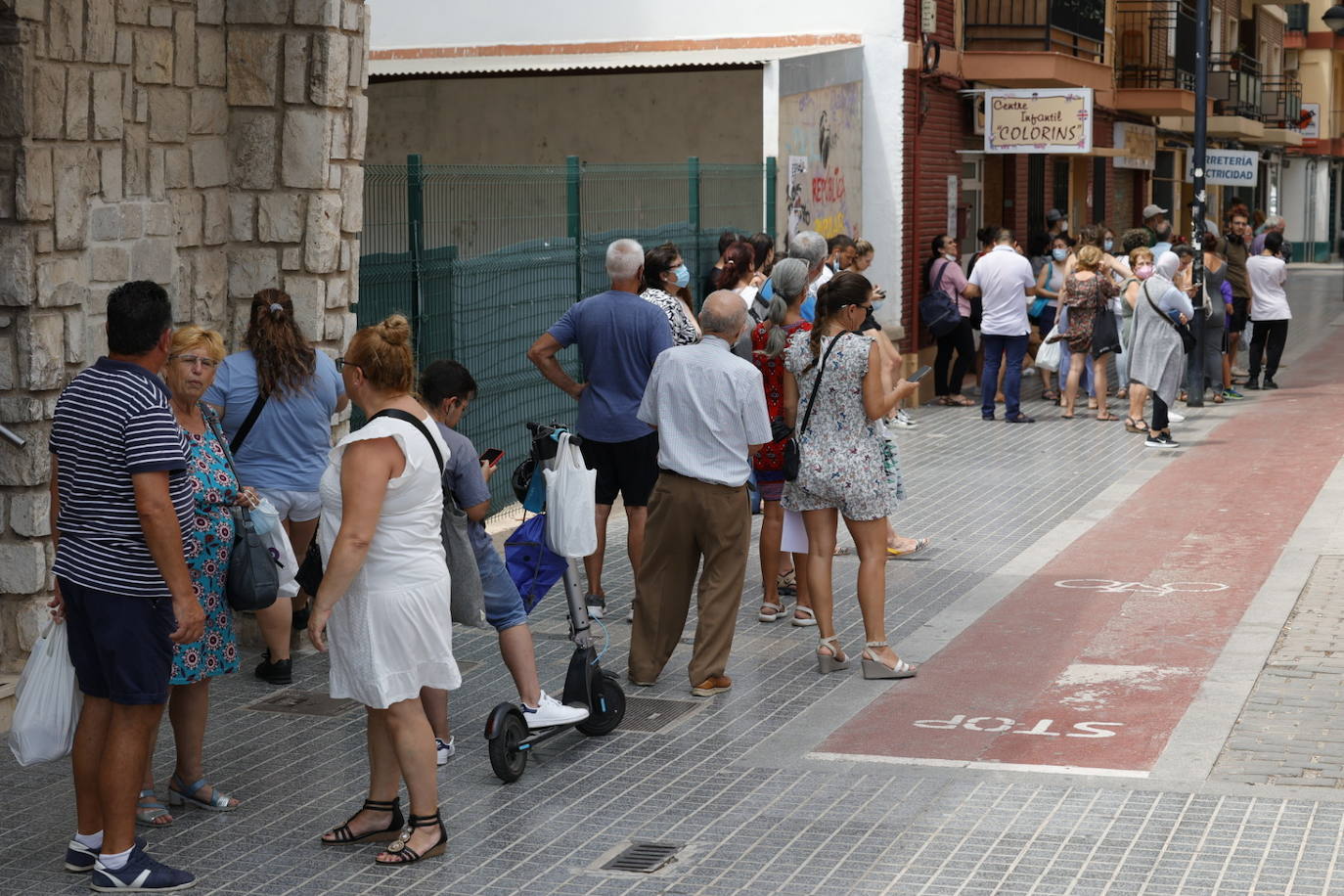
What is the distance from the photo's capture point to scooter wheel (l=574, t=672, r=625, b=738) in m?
7.28

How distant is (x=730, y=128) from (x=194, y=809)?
14708mm

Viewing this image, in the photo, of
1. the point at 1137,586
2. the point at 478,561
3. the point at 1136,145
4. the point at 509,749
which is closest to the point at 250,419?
the point at 478,561

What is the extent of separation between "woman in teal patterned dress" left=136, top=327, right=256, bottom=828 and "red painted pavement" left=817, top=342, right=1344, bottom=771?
2363 mm

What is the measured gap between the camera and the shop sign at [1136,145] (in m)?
31.1

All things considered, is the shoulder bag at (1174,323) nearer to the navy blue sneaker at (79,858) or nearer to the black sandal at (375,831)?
the black sandal at (375,831)

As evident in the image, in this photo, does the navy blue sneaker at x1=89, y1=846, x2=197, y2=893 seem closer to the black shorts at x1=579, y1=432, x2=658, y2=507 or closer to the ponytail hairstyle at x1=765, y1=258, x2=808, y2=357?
the black shorts at x1=579, y1=432, x2=658, y2=507

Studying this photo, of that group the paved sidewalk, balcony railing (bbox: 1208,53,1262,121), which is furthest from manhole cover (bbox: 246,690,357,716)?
balcony railing (bbox: 1208,53,1262,121)

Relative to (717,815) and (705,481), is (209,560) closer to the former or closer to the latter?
(717,815)

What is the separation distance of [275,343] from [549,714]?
211 cm

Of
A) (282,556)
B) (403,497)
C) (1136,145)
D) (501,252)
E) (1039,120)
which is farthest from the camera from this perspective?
(1136,145)

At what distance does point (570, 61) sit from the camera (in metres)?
19.9

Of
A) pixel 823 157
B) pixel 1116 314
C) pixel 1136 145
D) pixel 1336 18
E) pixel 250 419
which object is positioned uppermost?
pixel 1336 18

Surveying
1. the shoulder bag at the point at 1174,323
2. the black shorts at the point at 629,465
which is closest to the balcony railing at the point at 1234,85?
the shoulder bag at the point at 1174,323

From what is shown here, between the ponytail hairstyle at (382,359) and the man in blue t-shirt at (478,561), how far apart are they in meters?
0.38
